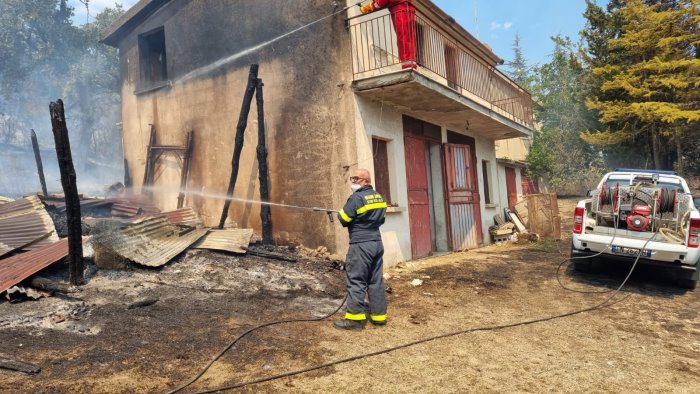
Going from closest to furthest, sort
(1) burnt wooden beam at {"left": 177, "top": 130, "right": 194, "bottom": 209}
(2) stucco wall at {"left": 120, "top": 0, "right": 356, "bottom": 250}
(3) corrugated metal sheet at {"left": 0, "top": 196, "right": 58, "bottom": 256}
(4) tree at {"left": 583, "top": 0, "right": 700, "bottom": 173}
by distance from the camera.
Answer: (3) corrugated metal sheet at {"left": 0, "top": 196, "right": 58, "bottom": 256} < (2) stucco wall at {"left": 120, "top": 0, "right": 356, "bottom": 250} < (1) burnt wooden beam at {"left": 177, "top": 130, "right": 194, "bottom": 209} < (4) tree at {"left": 583, "top": 0, "right": 700, "bottom": 173}

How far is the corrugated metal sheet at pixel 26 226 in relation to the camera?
21.5 ft

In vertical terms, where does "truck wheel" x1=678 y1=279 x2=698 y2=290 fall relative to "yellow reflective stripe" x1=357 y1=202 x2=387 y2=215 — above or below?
below

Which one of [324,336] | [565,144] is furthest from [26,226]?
[565,144]

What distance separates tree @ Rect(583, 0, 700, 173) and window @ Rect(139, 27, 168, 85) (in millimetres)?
18303

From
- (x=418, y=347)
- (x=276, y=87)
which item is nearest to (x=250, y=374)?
(x=418, y=347)

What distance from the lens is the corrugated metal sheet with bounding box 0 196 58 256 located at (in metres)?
6.55

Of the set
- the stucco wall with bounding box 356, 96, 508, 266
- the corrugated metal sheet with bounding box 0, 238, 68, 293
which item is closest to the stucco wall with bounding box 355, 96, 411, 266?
the stucco wall with bounding box 356, 96, 508, 266

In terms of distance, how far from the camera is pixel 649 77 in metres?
18.9

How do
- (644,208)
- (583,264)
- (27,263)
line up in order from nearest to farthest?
(27,263) → (644,208) → (583,264)

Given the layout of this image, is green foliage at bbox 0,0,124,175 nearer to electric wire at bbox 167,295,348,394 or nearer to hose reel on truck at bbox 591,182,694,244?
electric wire at bbox 167,295,348,394

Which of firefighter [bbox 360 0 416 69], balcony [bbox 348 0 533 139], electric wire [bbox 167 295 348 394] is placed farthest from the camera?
balcony [bbox 348 0 533 139]

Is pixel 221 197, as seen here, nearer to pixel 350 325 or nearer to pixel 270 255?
pixel 270 255

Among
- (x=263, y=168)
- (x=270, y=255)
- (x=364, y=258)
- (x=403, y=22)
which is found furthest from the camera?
(x=263, y=168)

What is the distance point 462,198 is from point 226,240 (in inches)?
262
